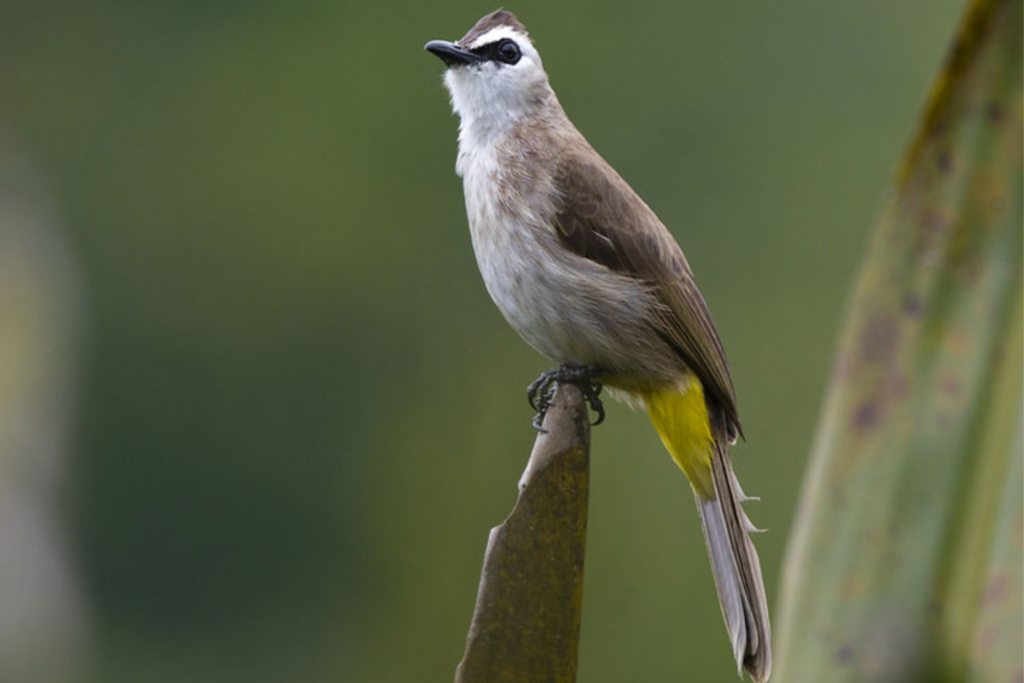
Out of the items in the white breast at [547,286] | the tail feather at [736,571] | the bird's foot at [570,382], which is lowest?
the tail feather at [736,571]

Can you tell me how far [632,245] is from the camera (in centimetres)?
290

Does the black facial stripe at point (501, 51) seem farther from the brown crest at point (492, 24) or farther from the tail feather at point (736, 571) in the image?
the tail feather at point (736, 571)

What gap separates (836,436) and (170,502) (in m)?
9.16

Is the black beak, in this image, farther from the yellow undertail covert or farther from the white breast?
the yellow undertail covert

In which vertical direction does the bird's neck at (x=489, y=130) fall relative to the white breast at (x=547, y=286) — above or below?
above

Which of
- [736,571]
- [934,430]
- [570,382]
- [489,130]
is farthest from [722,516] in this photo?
[934,430]

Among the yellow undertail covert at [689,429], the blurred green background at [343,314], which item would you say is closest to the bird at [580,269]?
the yellow undertail covert at [689,429]

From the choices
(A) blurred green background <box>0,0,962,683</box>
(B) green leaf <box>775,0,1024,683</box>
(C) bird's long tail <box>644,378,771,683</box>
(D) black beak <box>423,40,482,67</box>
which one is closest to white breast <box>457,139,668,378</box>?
(C) bird's long tail <box>644,378,771,683</box>

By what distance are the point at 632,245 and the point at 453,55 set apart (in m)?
0.52

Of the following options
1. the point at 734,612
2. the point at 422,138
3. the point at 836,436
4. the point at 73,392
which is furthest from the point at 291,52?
the point at 836,436

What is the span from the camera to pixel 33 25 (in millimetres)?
12258

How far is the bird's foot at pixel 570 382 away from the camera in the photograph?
8.57 feet

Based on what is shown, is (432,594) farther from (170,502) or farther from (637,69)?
(637,69)

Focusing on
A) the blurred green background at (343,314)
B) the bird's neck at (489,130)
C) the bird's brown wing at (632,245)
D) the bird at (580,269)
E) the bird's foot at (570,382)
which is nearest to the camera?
the bird's foot at (570,382)
